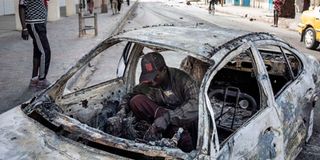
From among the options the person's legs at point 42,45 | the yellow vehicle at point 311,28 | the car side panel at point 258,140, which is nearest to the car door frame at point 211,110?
the car side panel at point 258,140

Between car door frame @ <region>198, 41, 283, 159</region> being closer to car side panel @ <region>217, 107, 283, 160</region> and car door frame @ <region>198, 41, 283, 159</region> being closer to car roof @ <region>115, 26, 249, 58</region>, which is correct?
car side panel @ <region>217, 107, 283, 160</region>

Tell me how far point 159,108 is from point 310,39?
1102cm

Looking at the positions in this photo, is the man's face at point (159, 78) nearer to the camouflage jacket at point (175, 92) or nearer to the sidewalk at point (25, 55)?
the camouflage jacket at point (175, 92)

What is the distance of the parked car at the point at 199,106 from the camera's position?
3068mm

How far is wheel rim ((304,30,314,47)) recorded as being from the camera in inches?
543

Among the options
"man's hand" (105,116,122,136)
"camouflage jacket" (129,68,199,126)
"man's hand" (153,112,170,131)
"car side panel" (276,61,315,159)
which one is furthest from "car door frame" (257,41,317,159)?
"man's hand" (105,116,122,136)

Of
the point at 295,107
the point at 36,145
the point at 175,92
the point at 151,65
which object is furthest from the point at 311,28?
the point at 36,145

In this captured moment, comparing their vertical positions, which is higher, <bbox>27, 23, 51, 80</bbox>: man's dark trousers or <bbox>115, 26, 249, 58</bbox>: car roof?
<bbox>115, 26, 249, 58</bbox>: car roof

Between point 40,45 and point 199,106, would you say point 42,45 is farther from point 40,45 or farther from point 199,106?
point 199,106

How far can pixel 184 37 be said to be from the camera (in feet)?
12.3

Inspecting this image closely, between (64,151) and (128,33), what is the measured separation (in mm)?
1333

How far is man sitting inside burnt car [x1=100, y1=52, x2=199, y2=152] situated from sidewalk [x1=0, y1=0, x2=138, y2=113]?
97 cm

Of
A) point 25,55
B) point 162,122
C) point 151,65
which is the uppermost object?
point 151,65

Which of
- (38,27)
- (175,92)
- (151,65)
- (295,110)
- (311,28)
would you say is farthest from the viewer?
(311,28)
